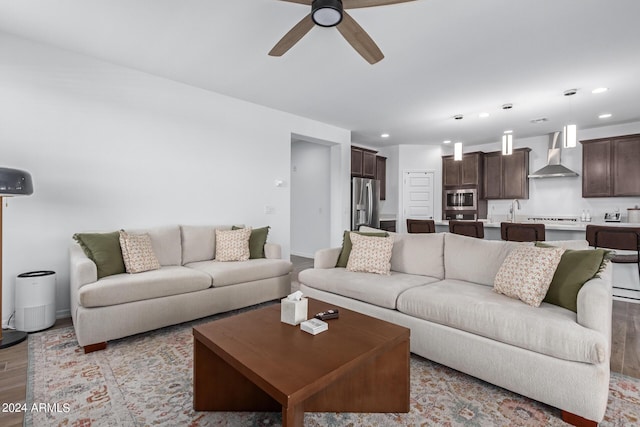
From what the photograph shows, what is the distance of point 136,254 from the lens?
118 inches

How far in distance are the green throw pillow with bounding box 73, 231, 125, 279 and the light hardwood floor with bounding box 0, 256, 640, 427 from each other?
741mm

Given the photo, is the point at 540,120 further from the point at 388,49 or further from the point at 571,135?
the point at 388,49

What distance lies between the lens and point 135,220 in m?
3.60

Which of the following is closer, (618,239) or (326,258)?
(326,258)

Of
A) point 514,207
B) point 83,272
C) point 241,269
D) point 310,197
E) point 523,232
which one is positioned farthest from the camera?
point 310,197

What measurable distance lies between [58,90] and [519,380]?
448 centimetres

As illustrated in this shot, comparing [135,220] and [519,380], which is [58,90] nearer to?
[135,220]

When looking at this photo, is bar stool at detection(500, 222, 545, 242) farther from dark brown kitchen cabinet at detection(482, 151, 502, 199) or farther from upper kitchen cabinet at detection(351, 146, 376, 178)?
upper kitchen cabinet at detection(351, 146, 376, 178)

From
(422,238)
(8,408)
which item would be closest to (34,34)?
(8,408)

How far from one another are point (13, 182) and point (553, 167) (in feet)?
25.2

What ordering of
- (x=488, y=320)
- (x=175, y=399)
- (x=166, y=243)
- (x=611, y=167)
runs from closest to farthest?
1. (x=175, y=399)
2. (x=488, y=320)
3. (x=166, y=243)
4. (x=611, y=167)

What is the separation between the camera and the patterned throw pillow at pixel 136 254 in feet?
9.67

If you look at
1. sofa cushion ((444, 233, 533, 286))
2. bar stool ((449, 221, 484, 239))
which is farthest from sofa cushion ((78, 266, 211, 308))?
bar stool ((449, 221, 484, 239))

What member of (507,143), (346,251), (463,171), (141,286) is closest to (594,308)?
(346,251)
